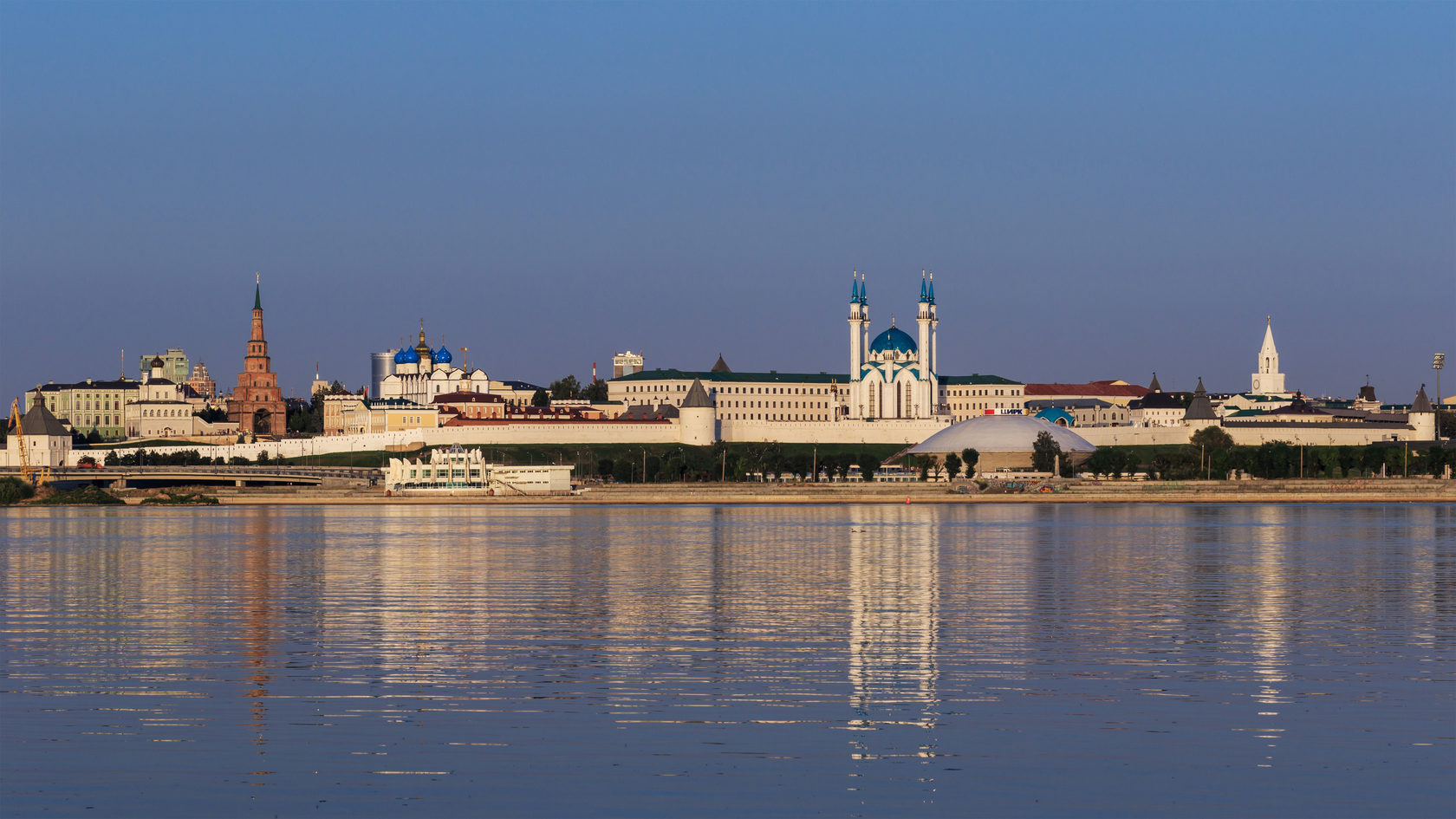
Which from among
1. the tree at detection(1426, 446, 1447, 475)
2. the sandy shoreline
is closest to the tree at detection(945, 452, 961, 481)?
the sandy shoreline

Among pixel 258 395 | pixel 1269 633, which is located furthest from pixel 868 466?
pixel 1269 633

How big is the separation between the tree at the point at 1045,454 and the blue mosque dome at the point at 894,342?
23899 millimetres

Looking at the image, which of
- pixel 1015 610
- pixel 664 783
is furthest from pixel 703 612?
pixel 664 783

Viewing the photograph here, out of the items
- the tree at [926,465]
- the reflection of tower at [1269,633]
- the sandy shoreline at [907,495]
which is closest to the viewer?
the reflection of tower at [1269,633]

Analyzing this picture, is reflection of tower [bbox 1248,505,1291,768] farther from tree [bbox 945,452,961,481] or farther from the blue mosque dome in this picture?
the blue mosque dome

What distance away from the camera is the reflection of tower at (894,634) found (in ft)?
39.7

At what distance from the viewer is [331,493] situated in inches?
2756

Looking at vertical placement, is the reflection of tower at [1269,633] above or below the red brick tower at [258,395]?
below

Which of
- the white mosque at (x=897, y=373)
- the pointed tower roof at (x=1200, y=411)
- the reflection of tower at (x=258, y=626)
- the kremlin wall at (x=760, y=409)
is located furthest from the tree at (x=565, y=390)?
the reflection of tower at (x=258, y=626)

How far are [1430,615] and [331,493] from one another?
185ft

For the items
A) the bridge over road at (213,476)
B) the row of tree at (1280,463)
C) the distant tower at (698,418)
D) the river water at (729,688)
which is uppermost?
the distant tower at (698,418)

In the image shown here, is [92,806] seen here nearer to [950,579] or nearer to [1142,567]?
[950,579]

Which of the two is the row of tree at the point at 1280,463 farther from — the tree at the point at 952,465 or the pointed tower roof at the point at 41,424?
the pointed tower roof at the point at 41,424

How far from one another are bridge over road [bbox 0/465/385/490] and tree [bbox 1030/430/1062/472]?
30567mm
